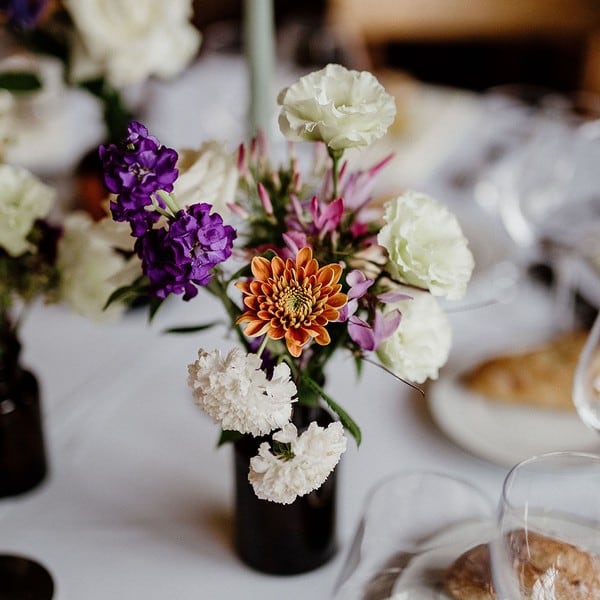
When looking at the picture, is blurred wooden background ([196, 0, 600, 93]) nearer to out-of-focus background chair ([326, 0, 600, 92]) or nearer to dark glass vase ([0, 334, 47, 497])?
out-of-focus background chair ([326, 0, 600, 92])

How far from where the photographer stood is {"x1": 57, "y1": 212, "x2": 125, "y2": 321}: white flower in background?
747 millimetres

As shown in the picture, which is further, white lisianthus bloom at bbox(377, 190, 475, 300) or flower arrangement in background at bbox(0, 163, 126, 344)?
flower arrangement in background at bbox(0, 163, 126, 344)

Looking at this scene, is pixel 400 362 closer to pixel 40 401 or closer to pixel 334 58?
pixel 40 401

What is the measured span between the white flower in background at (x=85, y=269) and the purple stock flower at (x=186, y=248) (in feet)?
0.76

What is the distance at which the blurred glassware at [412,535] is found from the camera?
64cm

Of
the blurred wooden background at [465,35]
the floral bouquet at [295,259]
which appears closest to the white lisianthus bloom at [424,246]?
the floral bouquet at [295,259]

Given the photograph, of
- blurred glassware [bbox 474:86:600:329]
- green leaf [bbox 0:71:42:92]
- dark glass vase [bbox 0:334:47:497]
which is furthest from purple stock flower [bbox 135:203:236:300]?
blurred glassware [bbox 474:86:600:329]

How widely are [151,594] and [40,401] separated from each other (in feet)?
0.73

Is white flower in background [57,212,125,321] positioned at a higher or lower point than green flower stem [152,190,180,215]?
lower

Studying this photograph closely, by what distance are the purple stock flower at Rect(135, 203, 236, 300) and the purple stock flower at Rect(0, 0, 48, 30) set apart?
1.65 feet

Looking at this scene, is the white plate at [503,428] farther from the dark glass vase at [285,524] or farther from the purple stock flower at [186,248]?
the purple stock flower at [186,248]

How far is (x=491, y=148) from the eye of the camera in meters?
1.48

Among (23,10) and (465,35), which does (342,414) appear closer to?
(23,10)

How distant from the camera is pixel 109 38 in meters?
0.98
